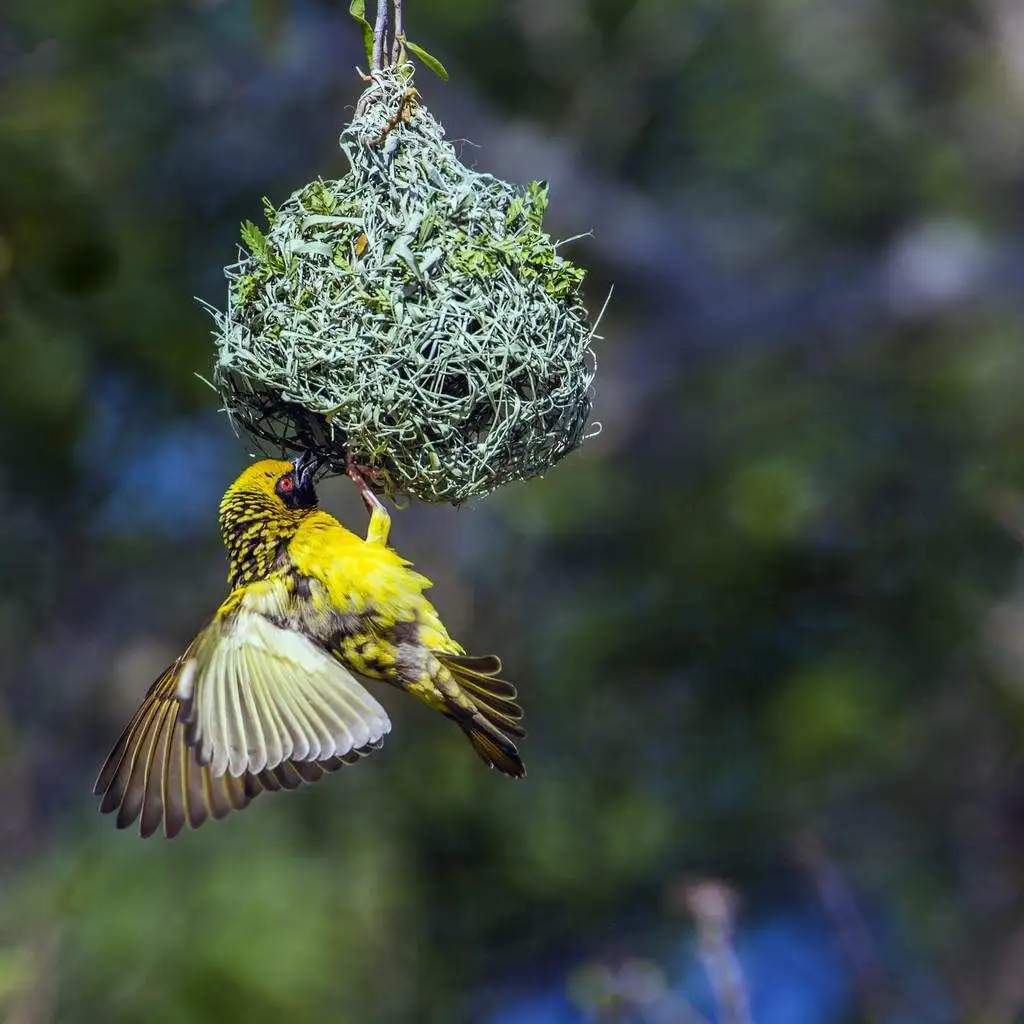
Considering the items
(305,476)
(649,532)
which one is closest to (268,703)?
(305,476)

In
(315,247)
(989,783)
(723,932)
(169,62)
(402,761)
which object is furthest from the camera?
(989,783)

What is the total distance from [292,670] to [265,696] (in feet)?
0.34

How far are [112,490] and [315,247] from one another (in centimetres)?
386

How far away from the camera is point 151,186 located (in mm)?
6965

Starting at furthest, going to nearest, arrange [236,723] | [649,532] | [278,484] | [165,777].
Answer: [649,532] < [278,484] < [165,777] < [236,723]

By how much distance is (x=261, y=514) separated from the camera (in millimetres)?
3605

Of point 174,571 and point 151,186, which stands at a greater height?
point 151,186

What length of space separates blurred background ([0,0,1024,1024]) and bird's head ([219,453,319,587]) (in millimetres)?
3012

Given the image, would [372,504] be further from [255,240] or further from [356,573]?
[255,240]

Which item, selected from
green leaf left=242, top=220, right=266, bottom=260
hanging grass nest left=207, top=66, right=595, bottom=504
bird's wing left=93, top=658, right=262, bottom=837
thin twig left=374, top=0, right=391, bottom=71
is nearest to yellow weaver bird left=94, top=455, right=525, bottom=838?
bird's wing left=93, top=658, right=262, bottom=837

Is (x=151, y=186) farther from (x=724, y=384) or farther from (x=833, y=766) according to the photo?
(x=833, y=766)

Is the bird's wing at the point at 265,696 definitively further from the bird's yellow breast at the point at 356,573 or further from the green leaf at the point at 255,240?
the green leaf at the point at 255,240

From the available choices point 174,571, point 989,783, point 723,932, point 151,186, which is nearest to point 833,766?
point 989,783

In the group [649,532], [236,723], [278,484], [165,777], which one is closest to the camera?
[236,723]
